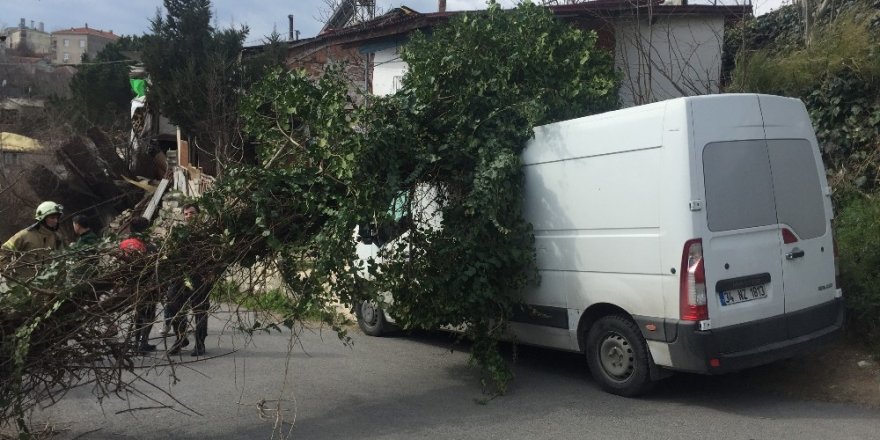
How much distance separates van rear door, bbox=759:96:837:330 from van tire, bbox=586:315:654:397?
3.98 ft

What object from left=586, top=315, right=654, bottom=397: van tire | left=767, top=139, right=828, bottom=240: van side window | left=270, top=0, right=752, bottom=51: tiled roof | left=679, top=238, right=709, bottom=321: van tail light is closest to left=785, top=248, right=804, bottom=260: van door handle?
left=767, top=139, right=828, bottom=240: van side window

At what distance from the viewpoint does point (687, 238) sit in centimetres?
553

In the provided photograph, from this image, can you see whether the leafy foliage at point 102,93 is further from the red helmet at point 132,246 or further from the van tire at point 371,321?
the red helmet at point 132,246

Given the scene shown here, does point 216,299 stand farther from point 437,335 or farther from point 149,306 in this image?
point 437,335

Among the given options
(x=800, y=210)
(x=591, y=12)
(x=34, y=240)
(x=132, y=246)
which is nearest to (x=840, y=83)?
(x=800, y=210)

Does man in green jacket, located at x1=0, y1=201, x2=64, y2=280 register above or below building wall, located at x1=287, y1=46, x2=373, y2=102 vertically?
below

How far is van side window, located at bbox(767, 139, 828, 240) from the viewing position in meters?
6.02

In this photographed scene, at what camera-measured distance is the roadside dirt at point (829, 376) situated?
19.9ft

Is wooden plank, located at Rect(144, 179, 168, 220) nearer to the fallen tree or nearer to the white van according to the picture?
the fallen tree

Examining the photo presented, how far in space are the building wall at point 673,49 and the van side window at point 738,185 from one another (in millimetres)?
7066

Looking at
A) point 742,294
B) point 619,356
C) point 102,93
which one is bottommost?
point 619,356

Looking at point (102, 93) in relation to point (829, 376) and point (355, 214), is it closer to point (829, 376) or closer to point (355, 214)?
point (355, 214)

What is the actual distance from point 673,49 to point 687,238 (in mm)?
8819

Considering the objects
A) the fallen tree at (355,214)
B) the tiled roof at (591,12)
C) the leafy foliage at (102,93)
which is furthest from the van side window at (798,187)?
the leafy foliage at (102,93)
